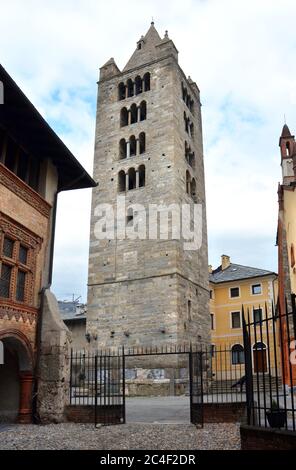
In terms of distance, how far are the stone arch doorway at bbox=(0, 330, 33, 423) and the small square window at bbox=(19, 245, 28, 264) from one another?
2063 mm

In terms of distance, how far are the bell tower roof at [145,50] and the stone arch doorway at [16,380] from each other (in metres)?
25.6

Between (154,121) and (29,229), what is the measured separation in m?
18.5

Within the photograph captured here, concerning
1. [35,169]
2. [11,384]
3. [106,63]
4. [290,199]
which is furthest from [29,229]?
[106,63]

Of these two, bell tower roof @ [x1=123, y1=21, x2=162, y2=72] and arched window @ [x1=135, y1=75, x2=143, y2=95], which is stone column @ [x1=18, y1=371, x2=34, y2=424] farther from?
bell tower roof @ [x1=123, y1=21, x2=162, y2=72]

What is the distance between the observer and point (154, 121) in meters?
28.7

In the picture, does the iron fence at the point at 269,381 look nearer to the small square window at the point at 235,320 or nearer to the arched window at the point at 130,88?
the arched window at the point at 130,88

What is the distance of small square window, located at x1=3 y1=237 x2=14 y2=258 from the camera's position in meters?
11.3

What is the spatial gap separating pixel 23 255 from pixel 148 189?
51.6ft

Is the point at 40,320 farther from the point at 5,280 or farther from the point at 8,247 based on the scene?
the point at 8,247

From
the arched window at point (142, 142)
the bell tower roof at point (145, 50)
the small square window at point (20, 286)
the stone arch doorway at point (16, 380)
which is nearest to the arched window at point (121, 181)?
the arched window at point (142, 142)

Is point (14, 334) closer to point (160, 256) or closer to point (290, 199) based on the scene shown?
point (290, 199)

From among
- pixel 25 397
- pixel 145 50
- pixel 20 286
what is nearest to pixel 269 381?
pixel 25 397
